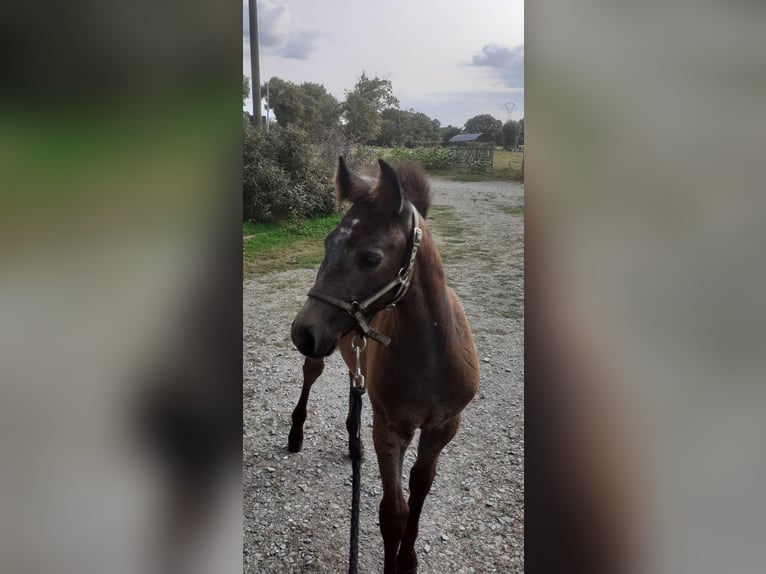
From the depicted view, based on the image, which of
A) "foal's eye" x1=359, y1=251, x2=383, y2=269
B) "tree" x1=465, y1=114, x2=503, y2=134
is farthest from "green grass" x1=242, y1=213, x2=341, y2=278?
"tree" x1=465, y1=114, x2=503, y2=134

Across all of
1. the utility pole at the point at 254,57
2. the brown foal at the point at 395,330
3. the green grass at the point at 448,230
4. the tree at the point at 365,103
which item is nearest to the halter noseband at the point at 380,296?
the brown foal at the point at 395,330

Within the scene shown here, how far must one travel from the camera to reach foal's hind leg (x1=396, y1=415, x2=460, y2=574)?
70.1 inches

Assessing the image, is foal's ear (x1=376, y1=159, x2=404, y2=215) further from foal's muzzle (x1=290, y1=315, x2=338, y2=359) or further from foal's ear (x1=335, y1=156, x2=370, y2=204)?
foal's muzzle (x1=290, y1=315, x2=338, y2=359)

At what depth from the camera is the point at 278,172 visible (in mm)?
1932

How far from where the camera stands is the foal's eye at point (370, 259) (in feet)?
5.07

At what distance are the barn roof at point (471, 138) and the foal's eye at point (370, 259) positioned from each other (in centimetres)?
63
